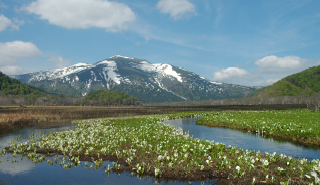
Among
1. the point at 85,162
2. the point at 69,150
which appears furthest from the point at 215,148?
the point at 69,150

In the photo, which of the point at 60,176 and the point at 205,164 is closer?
the point at 60,176

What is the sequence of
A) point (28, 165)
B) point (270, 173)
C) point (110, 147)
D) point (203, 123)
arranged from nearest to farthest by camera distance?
point (270, 173)
point (28, 165)
point (110, 147)
point (203, 123)

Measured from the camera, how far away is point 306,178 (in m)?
11.5

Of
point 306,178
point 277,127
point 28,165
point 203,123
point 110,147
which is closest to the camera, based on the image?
point 306,178

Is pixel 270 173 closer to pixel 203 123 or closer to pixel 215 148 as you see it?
pixel 215 148

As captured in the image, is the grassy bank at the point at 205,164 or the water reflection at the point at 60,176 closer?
the grassy bank at the point at 205,164

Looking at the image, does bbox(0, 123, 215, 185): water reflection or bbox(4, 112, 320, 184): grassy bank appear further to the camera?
bbox(0, 123, 215, 185): water reflection

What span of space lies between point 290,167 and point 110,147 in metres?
13.3

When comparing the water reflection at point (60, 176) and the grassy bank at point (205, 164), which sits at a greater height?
the grassy bank at point (205, 164)

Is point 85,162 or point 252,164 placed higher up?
point 252,164

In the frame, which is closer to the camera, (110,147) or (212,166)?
(212,166)

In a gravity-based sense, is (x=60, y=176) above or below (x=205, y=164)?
below

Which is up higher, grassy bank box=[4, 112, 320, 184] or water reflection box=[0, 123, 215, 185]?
grassy bank box=[4, 112, 320, 184]

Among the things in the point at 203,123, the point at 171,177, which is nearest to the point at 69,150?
the point at 171,177
